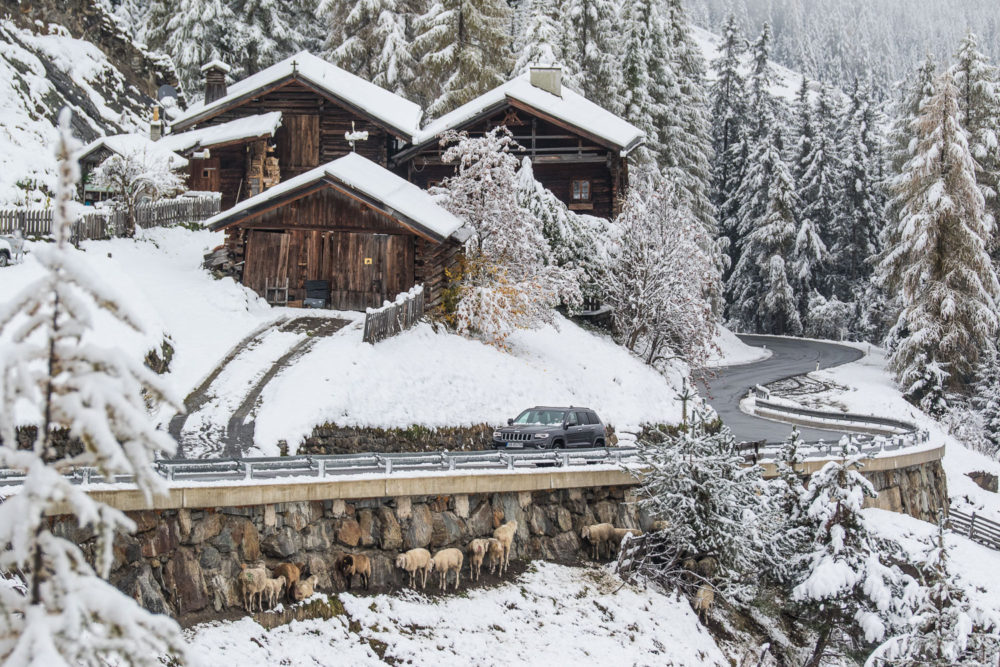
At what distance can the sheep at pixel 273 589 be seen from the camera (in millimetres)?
18781

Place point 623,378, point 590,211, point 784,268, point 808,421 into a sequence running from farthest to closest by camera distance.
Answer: point 784,268
point 590,211
point 808,421
point 623,378

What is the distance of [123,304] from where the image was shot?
24.0 feet

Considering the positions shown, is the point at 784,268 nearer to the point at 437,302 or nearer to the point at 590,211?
the point at 590,211

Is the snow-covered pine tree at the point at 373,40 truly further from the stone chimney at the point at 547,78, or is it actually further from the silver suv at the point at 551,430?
the silver suv at the point at 551,430

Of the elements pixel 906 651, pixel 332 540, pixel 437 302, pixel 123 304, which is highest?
pixel 437 302

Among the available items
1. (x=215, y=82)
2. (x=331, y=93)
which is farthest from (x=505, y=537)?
(x=215, y=82)

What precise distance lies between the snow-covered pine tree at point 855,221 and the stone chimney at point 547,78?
1298 inches

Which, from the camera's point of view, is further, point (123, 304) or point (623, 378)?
point (623, 378)

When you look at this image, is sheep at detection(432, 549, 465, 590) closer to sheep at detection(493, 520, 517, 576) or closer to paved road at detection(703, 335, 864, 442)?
sheep at detection(493, 520, 517, 576)

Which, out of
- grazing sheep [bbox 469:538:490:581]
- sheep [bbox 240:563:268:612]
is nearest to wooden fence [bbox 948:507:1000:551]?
grazing sheep [bbox 469:538:490:581]

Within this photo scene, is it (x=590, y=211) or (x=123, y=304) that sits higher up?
(x=590, y=211)

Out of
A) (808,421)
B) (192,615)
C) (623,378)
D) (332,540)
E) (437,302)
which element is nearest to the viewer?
(192,615)

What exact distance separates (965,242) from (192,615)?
42.1m

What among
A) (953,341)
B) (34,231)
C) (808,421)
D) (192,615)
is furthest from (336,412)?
(953,341)
